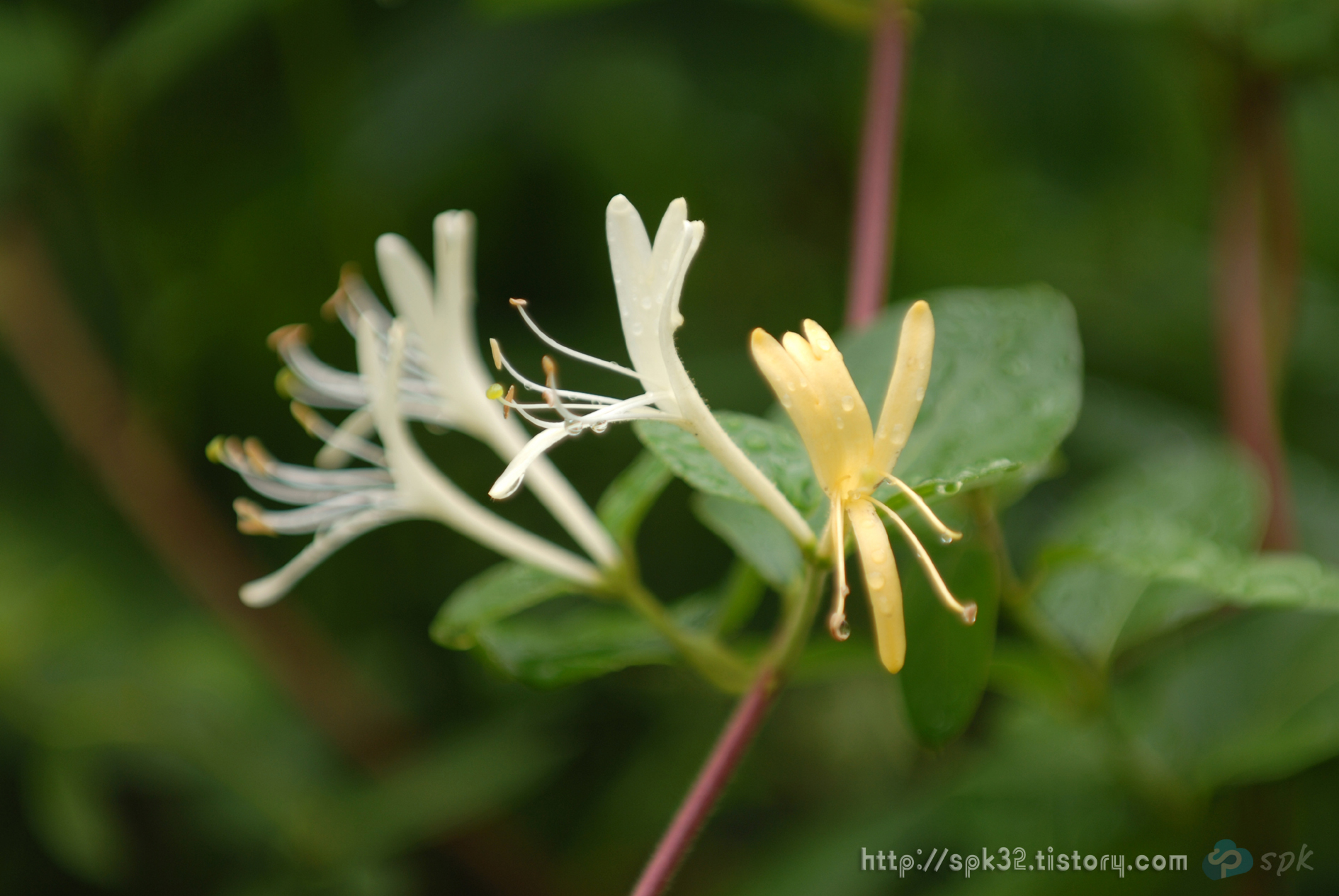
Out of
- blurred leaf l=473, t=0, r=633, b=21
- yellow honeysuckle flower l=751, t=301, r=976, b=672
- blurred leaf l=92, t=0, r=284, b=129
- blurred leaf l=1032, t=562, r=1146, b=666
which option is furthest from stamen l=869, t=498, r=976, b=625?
blurred leaf l=92, t=0, r=284, b=129

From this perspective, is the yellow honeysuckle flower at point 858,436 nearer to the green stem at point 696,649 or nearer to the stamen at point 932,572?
the stamen at point 932,572

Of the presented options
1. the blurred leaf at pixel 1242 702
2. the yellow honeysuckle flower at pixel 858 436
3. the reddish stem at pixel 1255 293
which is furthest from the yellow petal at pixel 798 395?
the reddish stem at pixel 1255 293

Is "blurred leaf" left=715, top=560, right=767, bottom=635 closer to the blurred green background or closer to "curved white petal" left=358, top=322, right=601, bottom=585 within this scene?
"curved white petal" left=358, top=322, right=601, bottom=585

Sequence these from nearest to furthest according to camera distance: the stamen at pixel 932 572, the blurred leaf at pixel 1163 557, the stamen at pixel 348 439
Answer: the stamen at pixel 932 572, the blurred leaf at pixel 1163 557, the stamen at pixel 348 439

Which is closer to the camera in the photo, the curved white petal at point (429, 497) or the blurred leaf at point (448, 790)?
the curved white petal at point (429, 497)

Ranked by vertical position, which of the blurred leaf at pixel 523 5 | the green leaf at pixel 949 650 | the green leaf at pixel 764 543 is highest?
the blurred leaf at pixel 523 5

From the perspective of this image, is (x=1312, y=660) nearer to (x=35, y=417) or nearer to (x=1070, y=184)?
(x=1070, y=184)
